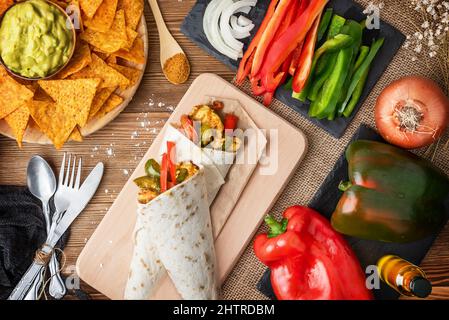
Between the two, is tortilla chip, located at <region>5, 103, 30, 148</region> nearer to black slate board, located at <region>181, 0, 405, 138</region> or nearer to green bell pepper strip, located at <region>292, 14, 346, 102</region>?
black slate board, located at <region>181, 0, 405, 138</region>

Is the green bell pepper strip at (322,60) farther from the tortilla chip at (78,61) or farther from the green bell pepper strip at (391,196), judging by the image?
the tortilla chip at (78,61)

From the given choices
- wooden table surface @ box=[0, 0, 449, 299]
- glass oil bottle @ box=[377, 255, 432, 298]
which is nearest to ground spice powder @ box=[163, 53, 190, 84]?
wooden table surface @ box=[0, 0, 449, 299]

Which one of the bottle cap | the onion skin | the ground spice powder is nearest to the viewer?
the bottle cap

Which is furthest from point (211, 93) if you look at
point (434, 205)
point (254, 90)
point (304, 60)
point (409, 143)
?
point (434, 205)

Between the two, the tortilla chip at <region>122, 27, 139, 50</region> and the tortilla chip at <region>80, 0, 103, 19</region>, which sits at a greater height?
the tortilla chip at <region>80, 0, 103, 19</region>

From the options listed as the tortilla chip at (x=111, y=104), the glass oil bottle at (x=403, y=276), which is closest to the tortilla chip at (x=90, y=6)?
the tortilla chip at (x=111, y=104)

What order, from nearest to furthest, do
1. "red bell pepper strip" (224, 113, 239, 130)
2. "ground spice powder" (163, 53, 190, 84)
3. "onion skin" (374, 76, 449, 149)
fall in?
"onion skin" (374, 76, 449, 149)
"red bell pepper strip" (224, 113, 239, 130)
"ground spice powder" (163, 53, 190, 84)

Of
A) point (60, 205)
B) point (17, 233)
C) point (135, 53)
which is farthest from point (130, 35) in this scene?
point (17, 233)
